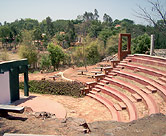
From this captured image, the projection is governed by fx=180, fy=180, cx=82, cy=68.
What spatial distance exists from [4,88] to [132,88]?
22.0 ft

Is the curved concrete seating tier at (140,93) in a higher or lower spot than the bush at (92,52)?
lower

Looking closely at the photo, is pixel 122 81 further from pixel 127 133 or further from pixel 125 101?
pixel 127 133

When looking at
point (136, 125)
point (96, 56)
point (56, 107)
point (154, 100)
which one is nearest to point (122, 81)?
point (154, 100)

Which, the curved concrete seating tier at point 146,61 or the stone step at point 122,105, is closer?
the stone step at point 122,105

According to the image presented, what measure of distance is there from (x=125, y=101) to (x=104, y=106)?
1281 mm

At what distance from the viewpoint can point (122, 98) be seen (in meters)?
8.98

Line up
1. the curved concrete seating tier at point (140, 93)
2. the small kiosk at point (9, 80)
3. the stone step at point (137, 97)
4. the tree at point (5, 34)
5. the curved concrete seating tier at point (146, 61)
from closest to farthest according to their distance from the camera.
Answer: the curved concrete seating tier at point (140, 93) → the stone step at point (137, 97) → the small kiosk at point (9, 80) → the curved concrete seating tier at point (146, 61) → the tree at point (5, 34)

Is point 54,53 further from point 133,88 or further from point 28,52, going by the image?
point 133,88

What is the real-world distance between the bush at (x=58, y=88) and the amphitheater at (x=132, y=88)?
2.46 ft

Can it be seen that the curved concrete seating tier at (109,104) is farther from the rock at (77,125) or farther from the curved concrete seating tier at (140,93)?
the rock at (77,125)

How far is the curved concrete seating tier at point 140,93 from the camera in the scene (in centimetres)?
679

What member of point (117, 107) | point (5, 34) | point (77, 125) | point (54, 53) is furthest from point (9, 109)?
point (5, 34)

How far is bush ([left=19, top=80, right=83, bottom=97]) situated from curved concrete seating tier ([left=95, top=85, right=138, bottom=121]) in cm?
140

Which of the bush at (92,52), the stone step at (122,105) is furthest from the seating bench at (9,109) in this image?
the bush at (92,52)
